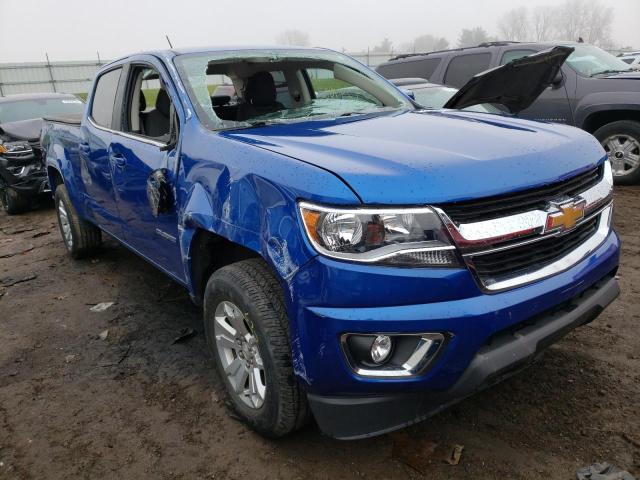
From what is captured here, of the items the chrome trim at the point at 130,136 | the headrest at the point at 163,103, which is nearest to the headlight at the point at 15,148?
the chrome trim at the point at 130,136

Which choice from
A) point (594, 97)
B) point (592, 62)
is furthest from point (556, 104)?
point (592, 62)

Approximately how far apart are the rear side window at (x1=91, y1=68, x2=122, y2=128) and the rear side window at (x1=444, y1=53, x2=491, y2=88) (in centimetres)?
544

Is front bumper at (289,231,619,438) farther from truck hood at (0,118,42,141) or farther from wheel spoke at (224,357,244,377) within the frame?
truck hood at (0,118,42,141)

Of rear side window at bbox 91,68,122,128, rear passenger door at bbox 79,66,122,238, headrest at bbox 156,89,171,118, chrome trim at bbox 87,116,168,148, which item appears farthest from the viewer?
rear side window at bbox 91,68,122,128

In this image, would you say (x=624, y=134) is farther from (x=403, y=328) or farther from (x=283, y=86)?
(x=403, y=328)

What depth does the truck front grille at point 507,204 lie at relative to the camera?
1820mm

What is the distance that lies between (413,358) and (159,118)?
2.28 metres

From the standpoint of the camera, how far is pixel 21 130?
791cm

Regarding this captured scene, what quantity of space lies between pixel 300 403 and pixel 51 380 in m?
1.82

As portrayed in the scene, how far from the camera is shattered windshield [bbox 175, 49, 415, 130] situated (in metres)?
3.00

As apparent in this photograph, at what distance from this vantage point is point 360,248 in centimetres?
181

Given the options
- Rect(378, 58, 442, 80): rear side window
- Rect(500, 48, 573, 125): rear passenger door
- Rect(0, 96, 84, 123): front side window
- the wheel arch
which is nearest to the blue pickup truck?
the wheel arch

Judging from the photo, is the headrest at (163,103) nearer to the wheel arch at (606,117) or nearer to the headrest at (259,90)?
the headrest at (259,90)

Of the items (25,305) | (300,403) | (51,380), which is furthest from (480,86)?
(25,305)
